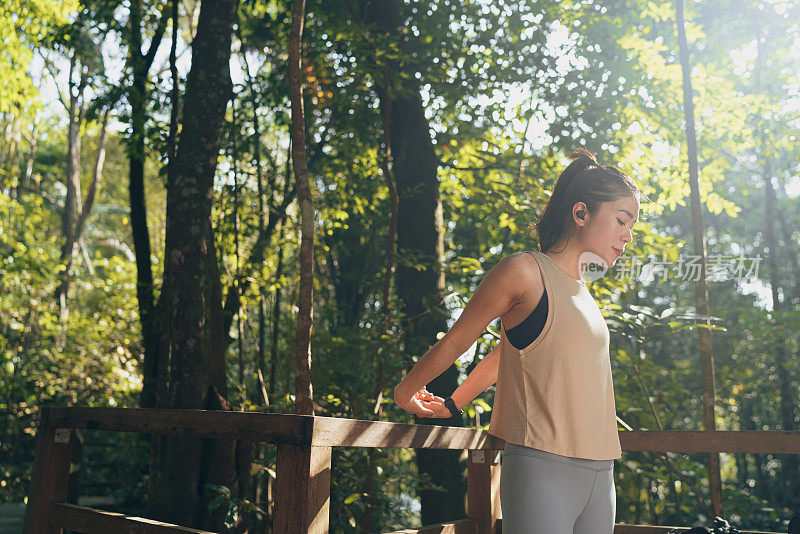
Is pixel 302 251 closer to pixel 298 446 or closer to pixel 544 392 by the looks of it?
pixel 298 446

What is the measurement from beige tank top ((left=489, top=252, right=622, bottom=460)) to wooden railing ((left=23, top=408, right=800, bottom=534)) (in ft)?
1.43

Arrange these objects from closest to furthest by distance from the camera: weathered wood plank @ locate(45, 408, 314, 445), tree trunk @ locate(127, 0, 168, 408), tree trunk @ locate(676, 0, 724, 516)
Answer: weathered wood plank @ locate(45, 408, 314, 445) < tree trunk @ locate(676, 0, 724, 516) < tree trunk @ locate(127, 0, 168, 408)

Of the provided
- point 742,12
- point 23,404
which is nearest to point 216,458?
point 742,12

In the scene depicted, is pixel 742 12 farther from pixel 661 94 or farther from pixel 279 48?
pixel 279 48

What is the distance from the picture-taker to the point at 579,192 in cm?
182

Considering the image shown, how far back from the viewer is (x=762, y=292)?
1602cm

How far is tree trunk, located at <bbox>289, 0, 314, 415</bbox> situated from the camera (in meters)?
3.64

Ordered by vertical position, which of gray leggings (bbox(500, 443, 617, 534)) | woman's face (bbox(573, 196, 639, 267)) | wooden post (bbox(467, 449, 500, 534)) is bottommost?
wooden post (bbox(467, 449, 500, 534))

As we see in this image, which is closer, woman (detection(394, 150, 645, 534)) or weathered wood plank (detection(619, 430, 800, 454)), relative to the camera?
woman (detection(394, 150, 645, 534))

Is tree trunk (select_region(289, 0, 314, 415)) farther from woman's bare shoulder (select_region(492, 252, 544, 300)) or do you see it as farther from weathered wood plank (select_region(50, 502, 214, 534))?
woman's bare shoulder (select_region(492, 252, 544, 300))

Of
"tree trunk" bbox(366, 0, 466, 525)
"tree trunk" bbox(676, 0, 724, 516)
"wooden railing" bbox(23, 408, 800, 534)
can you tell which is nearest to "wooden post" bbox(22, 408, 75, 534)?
"wooden railing" bbox(23, 408, 800, 534)

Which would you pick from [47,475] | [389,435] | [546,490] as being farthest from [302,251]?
[546,490]

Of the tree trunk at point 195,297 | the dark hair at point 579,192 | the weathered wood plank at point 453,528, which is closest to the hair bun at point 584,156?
the dark hair at point 579,192

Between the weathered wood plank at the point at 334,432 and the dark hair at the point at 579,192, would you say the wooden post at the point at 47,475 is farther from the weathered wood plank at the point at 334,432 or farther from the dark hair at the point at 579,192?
the dark hair at the point at 579,192
